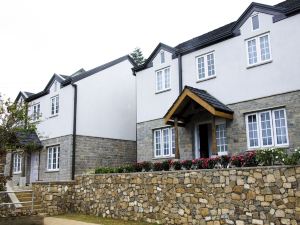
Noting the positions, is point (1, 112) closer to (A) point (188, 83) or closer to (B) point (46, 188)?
(B) point (46, 188)

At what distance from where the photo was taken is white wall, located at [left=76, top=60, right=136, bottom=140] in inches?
849

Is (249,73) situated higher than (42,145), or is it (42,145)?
(249,73)

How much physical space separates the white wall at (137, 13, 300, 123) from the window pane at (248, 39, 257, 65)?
0.71 feet

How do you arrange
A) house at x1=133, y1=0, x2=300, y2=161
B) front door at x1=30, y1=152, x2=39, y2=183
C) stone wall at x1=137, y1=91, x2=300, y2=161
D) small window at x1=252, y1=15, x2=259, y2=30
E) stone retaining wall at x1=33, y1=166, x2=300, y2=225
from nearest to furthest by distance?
stone retaining wall at x1=33, y1=166, x2=300, y2=225
stone wall at x1=137, y1=91, x2=300, y2=161
house at x1=133, y1=0, x2=300, y2=161
small window at x1=252, y1=15, x2=259, y2=30
front door at x1=30, y1=152, x2=39, y2=183

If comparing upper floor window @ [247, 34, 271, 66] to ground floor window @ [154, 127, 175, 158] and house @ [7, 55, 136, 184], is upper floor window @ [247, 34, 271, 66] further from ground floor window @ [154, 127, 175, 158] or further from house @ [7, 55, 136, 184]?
house @ [7, 55, 136, 184]

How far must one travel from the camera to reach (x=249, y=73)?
1427cm

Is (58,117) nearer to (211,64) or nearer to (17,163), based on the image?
(17,163)

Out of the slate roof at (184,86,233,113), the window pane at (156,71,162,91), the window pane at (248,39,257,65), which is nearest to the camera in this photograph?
the slate roof at (184,86,233,113)

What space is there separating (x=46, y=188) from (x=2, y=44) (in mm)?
7484

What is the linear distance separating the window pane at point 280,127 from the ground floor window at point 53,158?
14.0 m

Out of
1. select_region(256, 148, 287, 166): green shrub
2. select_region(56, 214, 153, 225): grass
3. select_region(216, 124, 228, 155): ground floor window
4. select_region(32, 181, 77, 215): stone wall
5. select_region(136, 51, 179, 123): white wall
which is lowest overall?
select_region(56, 214, 153, 225): grass

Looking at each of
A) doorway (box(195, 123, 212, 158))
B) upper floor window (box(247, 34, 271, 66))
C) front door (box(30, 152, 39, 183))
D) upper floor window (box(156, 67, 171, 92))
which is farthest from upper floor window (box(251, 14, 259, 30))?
front door (box(30, 152, 39, 183))

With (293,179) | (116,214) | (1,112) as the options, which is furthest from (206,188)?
(1,112)

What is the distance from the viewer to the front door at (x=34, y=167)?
2288cm
